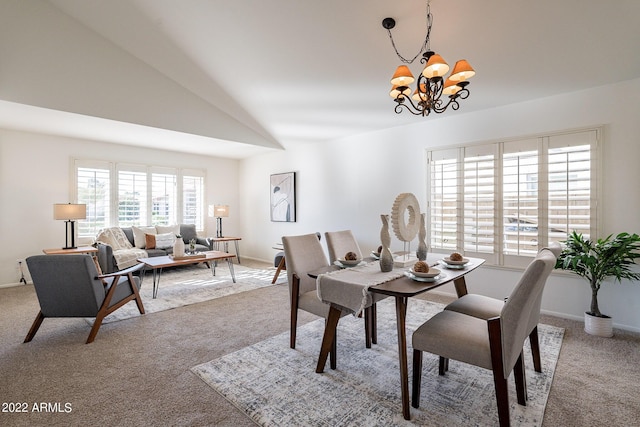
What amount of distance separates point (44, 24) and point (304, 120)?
327 centimetres

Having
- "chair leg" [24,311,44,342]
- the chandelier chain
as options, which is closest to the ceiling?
the chandelier chain

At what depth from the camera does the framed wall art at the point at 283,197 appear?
252 inches

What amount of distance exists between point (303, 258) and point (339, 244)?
1.87 ft

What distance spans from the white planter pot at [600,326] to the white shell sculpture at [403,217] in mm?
2048

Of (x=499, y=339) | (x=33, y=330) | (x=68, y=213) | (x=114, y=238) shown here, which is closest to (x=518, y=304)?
(x=499, y=339)

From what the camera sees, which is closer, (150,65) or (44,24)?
(44,24)

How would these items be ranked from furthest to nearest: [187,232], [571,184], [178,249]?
1. [187,232]
2. [178,249]
3. [571,184]

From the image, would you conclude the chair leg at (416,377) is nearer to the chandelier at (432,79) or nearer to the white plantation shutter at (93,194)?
the chandelier at (432,79)

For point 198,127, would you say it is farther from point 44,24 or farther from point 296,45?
point 296,45

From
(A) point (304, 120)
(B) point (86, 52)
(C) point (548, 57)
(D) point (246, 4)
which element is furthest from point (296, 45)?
(B) point (86, 52)

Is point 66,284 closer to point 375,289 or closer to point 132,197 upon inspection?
point 375,289

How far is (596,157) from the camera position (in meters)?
3.20

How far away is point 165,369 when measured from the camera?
7.64ft

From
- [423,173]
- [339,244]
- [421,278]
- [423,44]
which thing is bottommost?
[421,278]
